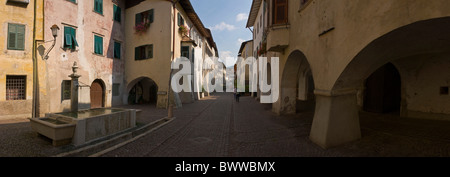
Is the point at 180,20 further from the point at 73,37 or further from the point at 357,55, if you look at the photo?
the point at 357,55

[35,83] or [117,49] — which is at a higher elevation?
[117,49]

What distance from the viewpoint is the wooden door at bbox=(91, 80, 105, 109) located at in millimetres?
13877

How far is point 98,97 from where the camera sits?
14250 millimetres

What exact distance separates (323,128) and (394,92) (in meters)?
8.77

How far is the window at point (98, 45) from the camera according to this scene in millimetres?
13508

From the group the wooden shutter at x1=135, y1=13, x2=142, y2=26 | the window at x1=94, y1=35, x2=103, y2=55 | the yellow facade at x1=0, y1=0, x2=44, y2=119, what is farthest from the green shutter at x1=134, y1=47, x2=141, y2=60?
the yellow facade at x1=0, y1=0, x2=44, y2=119

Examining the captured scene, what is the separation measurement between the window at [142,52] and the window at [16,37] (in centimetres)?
687

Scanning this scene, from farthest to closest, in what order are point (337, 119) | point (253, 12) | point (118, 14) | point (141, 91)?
point (253, 12) < point (141, 91) < point (118, 14) < point (337, 119)

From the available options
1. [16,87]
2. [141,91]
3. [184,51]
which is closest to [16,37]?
[16,87]

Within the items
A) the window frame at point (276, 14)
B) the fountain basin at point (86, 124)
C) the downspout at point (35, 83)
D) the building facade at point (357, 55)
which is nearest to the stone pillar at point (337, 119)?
the building facade at point (357, 55)

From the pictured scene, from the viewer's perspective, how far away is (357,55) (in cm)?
412

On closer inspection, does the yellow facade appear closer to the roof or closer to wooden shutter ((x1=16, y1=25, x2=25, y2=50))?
wooden shutter ((x1=16, y1=25, x2=25, y2=50))

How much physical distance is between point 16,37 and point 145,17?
832 centimetres

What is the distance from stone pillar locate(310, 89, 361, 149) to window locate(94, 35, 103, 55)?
1560cm
